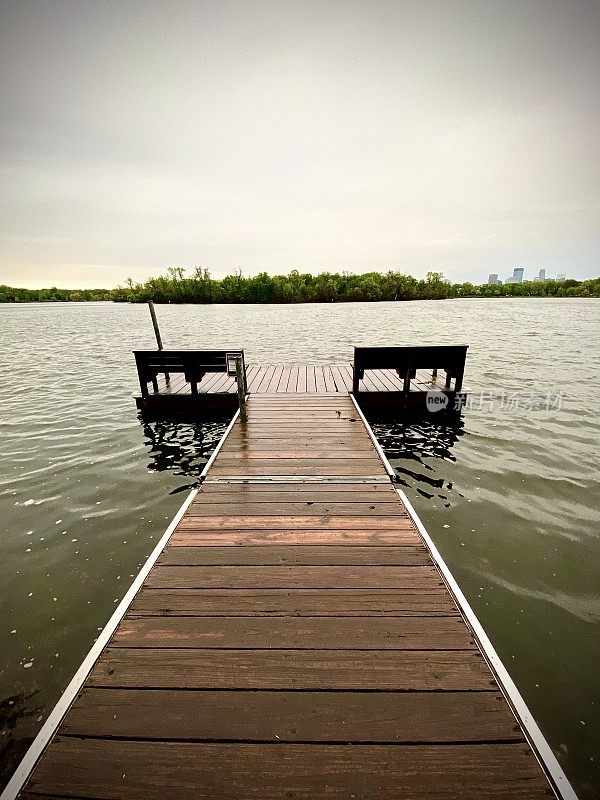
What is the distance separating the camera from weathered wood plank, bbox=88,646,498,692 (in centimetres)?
240

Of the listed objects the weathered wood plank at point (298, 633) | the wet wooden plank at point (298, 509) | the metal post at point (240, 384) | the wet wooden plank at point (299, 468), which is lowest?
the wet wooden plank at point (299, 468)

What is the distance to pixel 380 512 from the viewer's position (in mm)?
4516

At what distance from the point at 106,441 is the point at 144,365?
2.26 m

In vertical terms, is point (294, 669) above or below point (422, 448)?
above

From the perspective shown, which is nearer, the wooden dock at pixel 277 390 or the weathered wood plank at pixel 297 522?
the weathered wood plank at pixel 297 522

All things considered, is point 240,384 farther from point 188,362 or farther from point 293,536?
point 293,536

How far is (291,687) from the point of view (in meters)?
2.38

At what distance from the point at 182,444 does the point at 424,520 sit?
5.85 meters

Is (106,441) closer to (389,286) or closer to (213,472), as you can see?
(213,472)

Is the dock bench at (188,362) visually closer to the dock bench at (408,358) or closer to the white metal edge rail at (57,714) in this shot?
the dock bench at (408,358)

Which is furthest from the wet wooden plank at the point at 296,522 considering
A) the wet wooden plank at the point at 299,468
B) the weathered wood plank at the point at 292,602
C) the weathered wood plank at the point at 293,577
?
the wet wooden plank at the point at 299,468

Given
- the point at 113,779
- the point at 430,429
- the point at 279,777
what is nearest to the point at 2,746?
Answer: the point at 113,779

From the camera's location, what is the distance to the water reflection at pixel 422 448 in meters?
6.84

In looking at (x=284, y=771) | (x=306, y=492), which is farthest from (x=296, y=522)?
(x=284, y=771)
